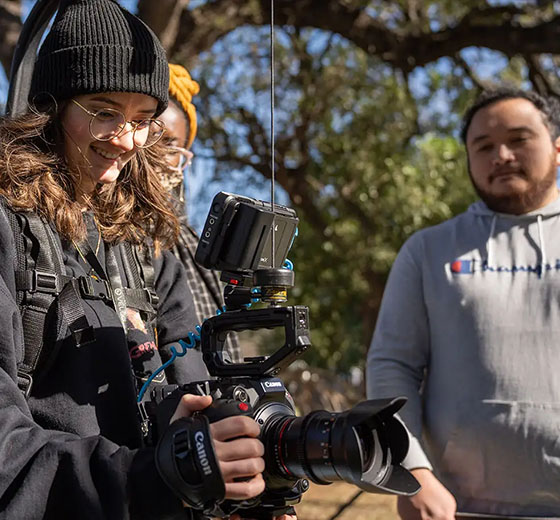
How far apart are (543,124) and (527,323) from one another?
0.83 metres

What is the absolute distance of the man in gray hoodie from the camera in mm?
2896

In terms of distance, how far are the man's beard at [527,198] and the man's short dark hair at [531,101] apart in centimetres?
20

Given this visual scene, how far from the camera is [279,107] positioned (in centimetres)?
1012

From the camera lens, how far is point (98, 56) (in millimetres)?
1999

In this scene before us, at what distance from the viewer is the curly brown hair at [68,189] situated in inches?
73.6

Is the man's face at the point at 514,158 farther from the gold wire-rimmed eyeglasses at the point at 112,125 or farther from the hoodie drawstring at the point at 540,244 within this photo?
the gold wire-rimmed eyeglasses at the point at 112,125

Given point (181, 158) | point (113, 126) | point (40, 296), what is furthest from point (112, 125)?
point (181, 158)

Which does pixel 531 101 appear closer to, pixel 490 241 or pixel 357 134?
pixel 490 241

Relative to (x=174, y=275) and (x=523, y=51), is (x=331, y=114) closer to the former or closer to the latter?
(x=523, y=51)

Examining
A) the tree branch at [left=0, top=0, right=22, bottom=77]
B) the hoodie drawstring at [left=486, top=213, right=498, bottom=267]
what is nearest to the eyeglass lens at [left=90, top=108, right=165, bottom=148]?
the hoodie drawstring at [left=486, top=213, right=498, bottom=267]

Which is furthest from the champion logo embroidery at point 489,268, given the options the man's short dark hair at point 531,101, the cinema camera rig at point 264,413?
the cinema camera rig at point 264,413

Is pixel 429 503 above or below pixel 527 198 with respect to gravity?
below

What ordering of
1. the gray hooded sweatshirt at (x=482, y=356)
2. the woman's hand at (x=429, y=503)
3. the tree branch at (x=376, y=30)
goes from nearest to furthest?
the woman's hand at (x=429, y=503), the gray hooded sweatshirt at (x=482, y=356), the tree branch at (x=376, y=30)

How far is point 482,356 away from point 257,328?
150 centimetres
